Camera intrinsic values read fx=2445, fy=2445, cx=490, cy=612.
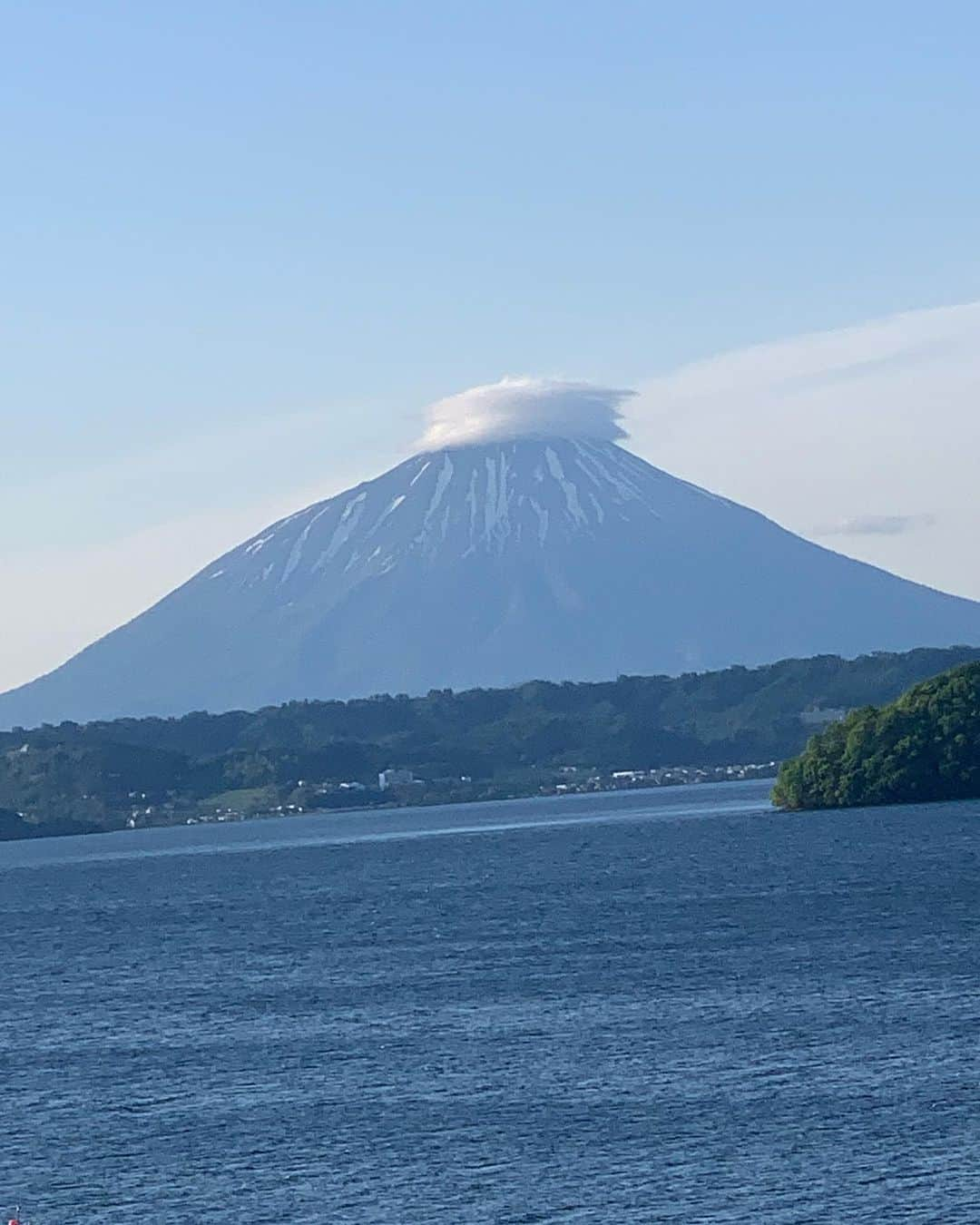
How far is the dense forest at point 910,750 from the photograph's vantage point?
438 ft

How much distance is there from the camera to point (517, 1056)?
48.8m

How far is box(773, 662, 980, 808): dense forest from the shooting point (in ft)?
438

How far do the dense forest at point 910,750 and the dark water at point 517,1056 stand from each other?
1323 inches

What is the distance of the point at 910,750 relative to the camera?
136 meters

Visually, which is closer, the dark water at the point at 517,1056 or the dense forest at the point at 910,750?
the dark water at the point at 517,1056

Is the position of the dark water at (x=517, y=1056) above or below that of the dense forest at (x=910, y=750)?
below

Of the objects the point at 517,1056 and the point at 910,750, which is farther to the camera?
the point at 910,750

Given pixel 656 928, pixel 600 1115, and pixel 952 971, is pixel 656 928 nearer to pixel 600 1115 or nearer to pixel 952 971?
pixel 952 971

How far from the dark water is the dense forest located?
1323 inches

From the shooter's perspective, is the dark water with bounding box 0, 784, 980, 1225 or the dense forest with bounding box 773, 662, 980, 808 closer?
the dark water with bounding box 0, 784, 980, 1225

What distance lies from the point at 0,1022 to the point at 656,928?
2331 cm

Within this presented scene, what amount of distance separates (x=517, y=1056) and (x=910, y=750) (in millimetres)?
90198

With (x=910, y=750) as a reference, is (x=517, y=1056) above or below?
below

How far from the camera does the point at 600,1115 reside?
41531 millimetres
